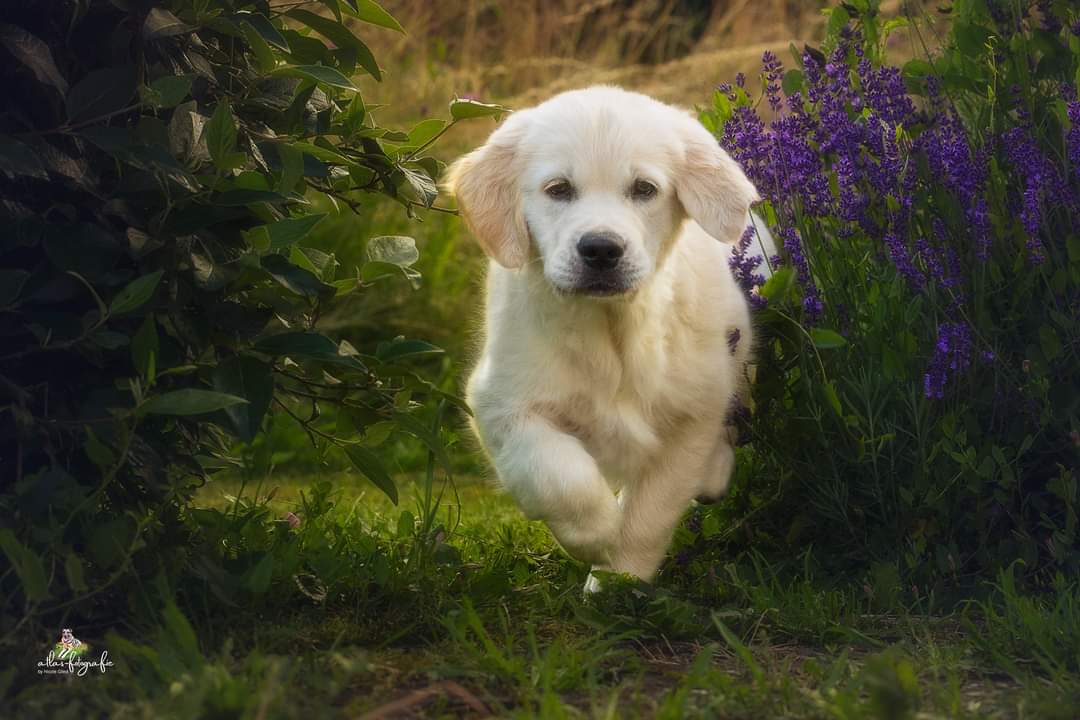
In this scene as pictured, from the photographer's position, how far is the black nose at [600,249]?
274cm

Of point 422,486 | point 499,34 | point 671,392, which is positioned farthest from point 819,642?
point 499,34

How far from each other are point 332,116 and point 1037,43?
1.57 m

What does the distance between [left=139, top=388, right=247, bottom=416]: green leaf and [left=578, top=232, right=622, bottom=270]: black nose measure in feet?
3.36

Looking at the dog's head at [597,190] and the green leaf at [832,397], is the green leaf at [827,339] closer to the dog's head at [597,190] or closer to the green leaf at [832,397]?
the green leaf at [832,397]

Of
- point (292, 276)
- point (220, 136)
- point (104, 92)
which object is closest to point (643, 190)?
point (292, 276)

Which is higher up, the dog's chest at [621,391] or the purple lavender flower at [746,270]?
the purple lavender flower at [746,270]

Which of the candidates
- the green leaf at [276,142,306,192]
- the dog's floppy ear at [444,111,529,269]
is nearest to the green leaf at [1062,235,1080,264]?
the dog's floppy ear at [444,111,529,269]

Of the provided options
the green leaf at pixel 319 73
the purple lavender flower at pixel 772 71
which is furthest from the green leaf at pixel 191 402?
the purple lavender flower at pixel 772 71

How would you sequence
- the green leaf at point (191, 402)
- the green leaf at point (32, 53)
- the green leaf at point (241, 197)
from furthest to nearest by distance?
the green leaf at point (241, 197)
the green leaf at point (32, 53)
the green leaf at point (191, 402)

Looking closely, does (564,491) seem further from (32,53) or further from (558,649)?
(32,53)

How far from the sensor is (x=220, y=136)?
2078 millimetres

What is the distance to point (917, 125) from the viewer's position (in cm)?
299

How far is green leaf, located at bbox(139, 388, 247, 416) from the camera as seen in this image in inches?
75.4

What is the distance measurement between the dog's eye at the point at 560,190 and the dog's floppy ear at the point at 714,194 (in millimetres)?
247
